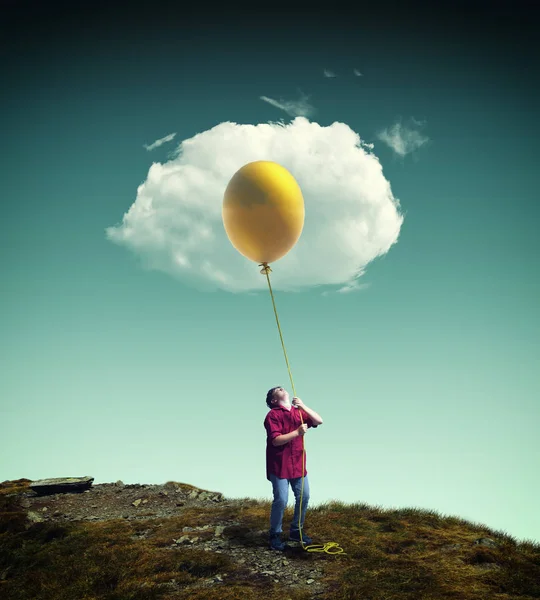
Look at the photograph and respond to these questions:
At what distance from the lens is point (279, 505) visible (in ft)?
25.4

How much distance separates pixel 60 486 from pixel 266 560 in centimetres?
1289

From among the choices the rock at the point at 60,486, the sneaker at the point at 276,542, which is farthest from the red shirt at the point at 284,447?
the rock at the point at 60,486

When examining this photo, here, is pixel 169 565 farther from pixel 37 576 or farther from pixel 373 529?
pixel 373 529

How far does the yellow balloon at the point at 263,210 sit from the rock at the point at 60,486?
14324 millimetres

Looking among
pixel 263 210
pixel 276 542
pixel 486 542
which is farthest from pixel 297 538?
pixel 263 210

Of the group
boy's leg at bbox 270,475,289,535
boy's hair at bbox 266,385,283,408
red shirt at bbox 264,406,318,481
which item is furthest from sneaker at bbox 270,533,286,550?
boy's hair at bbox 266,385,283,408

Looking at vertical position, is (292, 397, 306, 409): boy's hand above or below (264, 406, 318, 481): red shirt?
above

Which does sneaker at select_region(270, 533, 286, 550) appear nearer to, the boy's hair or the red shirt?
the red shirt

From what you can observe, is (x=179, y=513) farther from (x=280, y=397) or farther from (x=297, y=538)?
(x=280, y=397)

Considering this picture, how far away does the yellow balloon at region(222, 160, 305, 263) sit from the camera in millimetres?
7621

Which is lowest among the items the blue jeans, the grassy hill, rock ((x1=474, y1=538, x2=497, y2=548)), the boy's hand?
rock ((x1=474, y1=538, x2=497, y2=548))

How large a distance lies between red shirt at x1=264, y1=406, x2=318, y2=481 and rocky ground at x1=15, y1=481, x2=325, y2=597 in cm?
155

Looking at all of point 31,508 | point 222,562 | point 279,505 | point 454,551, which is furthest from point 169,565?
point 31,508

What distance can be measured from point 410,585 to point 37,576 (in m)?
7.20
